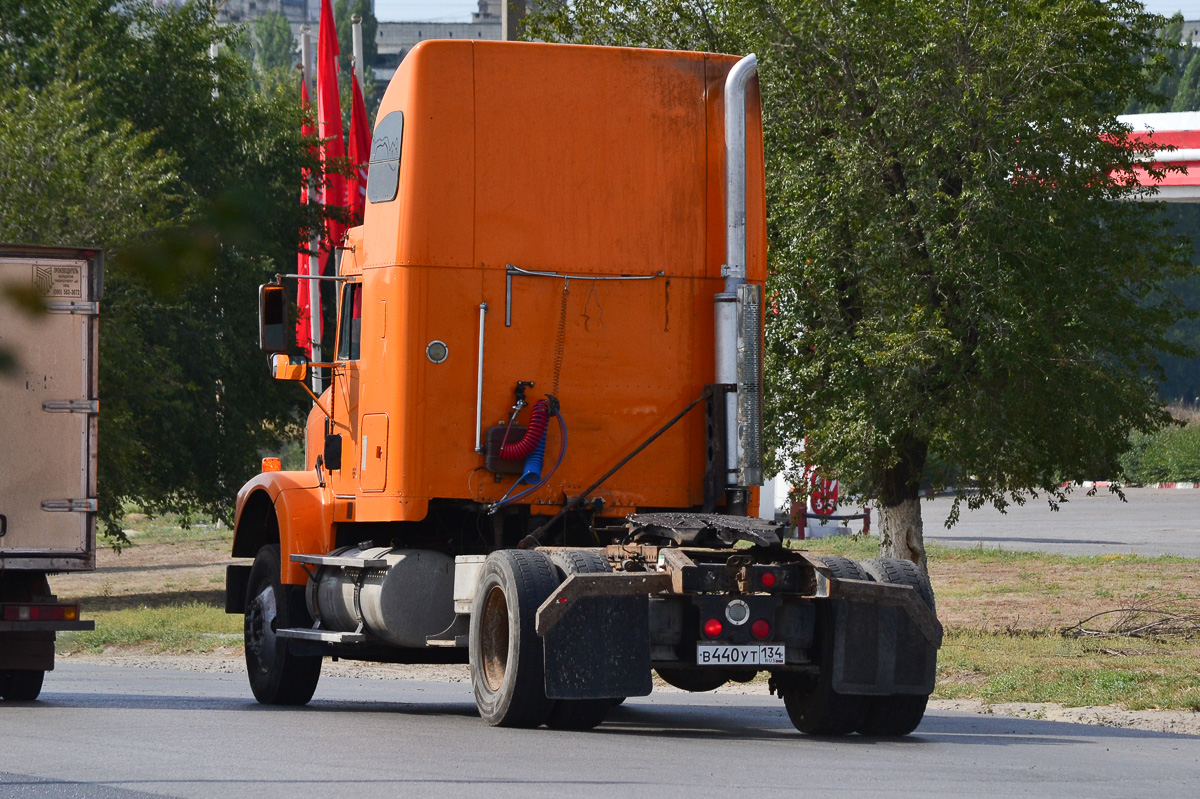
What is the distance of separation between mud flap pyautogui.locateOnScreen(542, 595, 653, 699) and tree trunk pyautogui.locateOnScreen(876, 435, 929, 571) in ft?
34.8

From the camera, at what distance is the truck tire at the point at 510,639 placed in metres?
9.02

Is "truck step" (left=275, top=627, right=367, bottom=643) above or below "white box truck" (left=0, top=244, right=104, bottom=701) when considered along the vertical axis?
below

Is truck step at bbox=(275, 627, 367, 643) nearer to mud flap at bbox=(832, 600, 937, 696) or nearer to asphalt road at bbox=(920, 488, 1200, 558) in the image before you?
mud flap at bbox=(832, 600, 937, 696)

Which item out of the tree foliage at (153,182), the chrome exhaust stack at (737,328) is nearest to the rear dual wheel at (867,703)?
the chrome exhaust stack at (737,328)

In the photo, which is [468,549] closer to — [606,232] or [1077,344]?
[606,232]

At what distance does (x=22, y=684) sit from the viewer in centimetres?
1257

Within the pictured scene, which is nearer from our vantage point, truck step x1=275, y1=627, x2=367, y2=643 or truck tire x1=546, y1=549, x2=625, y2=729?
truck tire x1=546, y1=549, x2=625, y2=729

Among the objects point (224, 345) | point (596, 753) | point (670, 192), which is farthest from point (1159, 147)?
point (224, 345)

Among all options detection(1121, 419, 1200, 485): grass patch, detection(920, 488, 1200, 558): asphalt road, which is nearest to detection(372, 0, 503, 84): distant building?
detection(1121, 419, 1200, 485): grass patch

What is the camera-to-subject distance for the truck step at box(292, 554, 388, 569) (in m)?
10.6

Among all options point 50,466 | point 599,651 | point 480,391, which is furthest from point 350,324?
point 599,651

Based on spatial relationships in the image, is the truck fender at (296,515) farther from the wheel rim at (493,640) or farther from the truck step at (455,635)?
the wheel rim at (493,640)

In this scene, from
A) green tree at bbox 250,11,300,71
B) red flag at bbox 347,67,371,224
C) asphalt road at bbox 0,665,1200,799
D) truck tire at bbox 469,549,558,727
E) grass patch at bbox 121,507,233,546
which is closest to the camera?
asphalt road at bbox 0,665,1200,799

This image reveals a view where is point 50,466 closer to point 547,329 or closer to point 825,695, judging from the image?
point 547,329
